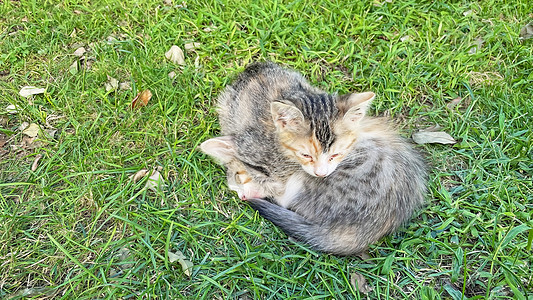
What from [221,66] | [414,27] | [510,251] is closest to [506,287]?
[510,251]

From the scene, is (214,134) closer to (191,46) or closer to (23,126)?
(191,46)

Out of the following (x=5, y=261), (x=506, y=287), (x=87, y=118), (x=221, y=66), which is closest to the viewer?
(x=506, y=287)

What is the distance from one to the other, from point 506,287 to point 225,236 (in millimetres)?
1943

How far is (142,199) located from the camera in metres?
2.98

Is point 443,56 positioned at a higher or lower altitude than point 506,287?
higher

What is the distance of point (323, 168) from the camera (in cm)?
278

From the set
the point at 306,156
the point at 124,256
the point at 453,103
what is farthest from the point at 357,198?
the point at 124,256

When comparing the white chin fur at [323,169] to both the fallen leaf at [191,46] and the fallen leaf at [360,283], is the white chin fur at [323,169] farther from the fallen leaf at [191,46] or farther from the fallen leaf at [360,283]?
the fallen leaf at [191,46]

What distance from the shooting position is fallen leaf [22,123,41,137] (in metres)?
3.38

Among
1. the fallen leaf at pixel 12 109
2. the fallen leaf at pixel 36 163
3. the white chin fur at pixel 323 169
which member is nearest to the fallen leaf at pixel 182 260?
the white chin fur at pixel 323 169

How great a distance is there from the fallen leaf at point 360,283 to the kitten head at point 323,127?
2.42 ft

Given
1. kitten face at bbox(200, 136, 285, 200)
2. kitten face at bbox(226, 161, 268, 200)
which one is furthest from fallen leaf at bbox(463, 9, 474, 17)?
kitten face at bbox(226, 161, 268, 200)

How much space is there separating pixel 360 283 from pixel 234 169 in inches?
52.0

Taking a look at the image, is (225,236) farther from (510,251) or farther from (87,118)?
(510,251)
